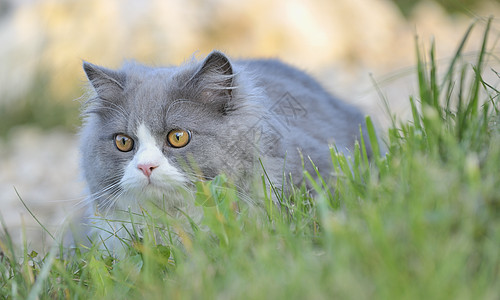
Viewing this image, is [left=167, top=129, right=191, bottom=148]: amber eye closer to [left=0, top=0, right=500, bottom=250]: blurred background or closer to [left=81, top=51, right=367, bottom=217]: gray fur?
[left=81, top=51, right=367, bottom=217]: gray fur

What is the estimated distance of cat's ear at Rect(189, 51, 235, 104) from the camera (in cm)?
258

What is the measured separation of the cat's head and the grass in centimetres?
34

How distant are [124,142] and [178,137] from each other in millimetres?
291

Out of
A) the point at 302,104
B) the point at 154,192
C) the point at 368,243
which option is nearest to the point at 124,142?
the point at 154,192

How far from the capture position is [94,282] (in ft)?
6.59

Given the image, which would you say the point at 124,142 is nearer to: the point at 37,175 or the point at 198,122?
the point at 198,122

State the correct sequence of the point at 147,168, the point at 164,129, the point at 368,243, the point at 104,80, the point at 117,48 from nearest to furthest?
the point at 368,243, the point at 147,168, the point at 164,129, the point at 104,80, the point at 117,48

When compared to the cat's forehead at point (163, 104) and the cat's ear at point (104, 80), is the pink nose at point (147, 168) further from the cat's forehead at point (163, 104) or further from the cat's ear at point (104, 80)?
the cat's ear at point (104, 80)

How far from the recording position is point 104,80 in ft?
8.97

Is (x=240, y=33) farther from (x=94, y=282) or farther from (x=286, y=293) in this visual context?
(x=286, y=293)

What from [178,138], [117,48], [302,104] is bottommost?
[178,138]

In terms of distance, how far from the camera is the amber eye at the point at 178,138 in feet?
8.30

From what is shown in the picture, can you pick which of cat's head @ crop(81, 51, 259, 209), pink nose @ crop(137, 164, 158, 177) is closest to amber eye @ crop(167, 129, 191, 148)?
cat's head @ crop(81, 51, 259, 209)

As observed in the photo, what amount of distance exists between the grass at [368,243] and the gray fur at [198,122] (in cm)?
39
